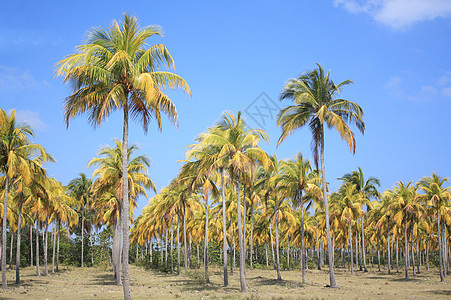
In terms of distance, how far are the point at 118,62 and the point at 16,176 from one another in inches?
611

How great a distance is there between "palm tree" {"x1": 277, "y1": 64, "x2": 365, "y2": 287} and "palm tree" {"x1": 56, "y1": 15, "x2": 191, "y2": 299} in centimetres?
1198

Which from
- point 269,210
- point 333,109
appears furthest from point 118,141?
point 269,210

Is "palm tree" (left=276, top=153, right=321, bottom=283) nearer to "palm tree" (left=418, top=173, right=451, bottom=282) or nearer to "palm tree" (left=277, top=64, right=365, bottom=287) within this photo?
"palm tree" (left=277, top=64, right=365, bottom=287)

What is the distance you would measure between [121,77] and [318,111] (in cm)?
1393

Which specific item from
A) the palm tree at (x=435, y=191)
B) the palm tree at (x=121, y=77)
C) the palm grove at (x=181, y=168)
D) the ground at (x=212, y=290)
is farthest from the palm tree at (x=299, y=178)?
the palm tree at (x=121, y=77)

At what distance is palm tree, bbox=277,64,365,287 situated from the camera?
25.4 m

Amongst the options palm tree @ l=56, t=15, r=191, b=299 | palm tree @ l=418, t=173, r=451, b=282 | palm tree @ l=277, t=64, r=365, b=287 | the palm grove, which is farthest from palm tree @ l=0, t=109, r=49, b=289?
palm tree @ l=418, t=173, r=451, b=282

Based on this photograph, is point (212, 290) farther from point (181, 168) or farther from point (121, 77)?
point (121, 77)

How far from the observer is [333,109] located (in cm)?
2658

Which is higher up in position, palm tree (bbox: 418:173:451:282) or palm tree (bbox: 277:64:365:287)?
palm tree (bbox: 277:64:365:287)

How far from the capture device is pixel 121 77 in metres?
15.9

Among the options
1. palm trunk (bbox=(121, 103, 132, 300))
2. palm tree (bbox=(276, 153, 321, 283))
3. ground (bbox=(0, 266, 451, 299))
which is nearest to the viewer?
palm trunk (bbox=(121, 103, 132, 300))

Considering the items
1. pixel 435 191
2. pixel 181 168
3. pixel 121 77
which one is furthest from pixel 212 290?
pixel 435 191

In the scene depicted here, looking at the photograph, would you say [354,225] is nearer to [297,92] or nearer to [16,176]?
[297,92]
